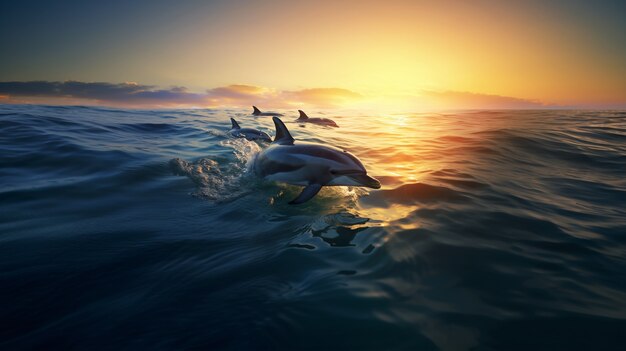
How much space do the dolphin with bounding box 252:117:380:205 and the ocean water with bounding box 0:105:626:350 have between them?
343mm

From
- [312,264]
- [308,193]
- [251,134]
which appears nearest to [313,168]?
[308,193]

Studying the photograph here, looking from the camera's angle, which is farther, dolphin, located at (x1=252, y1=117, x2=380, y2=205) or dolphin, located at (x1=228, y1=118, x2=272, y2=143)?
dolphin, located at (x1=228, y1=118, x2=272, y2=143)

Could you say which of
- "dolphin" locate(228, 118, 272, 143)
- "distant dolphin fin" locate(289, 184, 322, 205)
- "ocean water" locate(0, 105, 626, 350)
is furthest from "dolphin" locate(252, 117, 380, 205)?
"dolphin" locate(228, 118, 272, 143)

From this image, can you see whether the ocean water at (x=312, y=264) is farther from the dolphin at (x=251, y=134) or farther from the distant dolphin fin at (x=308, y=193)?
the dolphin at (x=251, y=134)

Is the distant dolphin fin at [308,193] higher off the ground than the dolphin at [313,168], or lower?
lower

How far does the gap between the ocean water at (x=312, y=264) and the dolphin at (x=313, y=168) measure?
1.13ft

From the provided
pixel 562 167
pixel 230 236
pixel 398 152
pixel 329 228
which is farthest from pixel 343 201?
pixel 562 167

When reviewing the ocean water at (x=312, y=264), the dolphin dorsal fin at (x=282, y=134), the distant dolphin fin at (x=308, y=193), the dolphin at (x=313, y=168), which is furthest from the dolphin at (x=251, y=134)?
the distant dolphin fin at (x=308, y=193)

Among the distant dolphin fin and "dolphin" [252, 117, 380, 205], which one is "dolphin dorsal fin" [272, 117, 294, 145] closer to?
"dolphin" [252, 117, 380, 205]

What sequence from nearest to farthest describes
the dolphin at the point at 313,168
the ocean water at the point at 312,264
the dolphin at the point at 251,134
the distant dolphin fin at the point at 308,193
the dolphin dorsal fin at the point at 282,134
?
the ocean water at the point at 312,264 < the distant dolphin fin at the point at 308,193 < the dolphin at the point at 313,168 < the dolphin dorsal fin at the point at 282,134 < the dolphin at the point at 251,134

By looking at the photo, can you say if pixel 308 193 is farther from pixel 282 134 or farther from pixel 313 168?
pixel 282 134

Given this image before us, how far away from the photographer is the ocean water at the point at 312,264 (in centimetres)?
221

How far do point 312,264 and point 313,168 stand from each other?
98.2 inches

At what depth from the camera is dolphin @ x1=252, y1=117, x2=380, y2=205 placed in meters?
5.03
